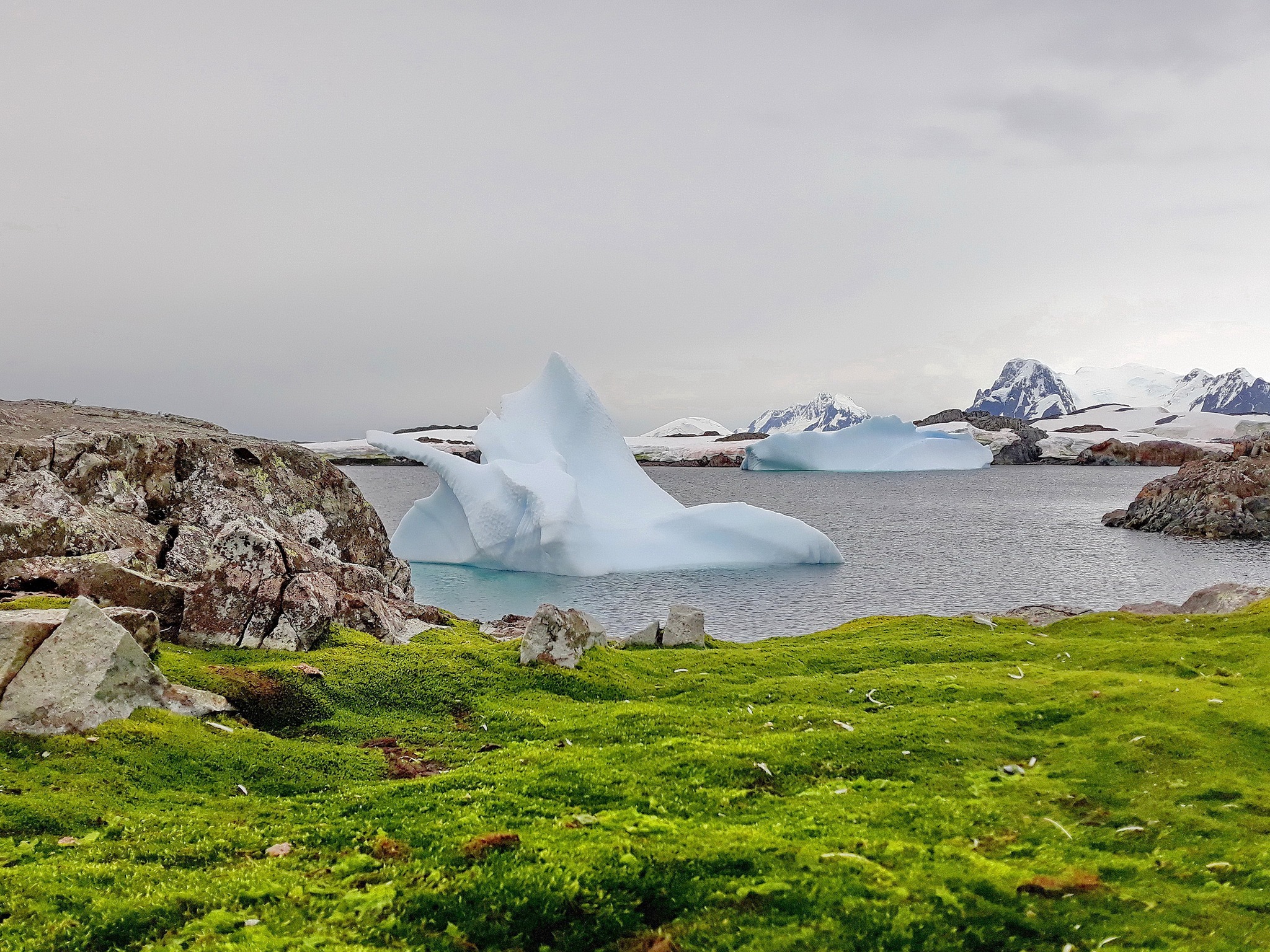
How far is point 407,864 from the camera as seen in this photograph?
25.5 feet

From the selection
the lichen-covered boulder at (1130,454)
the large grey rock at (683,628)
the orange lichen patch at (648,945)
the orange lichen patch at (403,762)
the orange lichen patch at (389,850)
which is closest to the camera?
the orange lichen patch at (648,945)

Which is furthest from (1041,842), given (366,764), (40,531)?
(40,531)

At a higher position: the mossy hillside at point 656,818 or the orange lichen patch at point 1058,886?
the orange lichen patch at point 1058,886

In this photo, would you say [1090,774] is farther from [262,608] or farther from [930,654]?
[262,608]

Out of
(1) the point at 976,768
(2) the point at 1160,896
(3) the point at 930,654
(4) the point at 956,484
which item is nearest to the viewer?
(2) the point at 1160,896

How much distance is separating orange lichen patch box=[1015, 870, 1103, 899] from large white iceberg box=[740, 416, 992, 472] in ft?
411

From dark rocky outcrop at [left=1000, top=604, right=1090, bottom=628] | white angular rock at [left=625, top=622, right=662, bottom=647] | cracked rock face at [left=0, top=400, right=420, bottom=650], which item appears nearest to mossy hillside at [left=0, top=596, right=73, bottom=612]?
cracked rock face at [left=0, top=400, right=420, bottom=650]

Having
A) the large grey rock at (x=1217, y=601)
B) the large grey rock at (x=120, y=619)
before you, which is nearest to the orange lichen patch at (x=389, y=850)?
the large grey rock at (x=120, y=619)

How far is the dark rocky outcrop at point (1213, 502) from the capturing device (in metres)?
63.6

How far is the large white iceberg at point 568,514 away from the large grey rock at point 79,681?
109ft

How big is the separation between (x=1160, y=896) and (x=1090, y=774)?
3627 millimetres

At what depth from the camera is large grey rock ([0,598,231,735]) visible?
399 inches

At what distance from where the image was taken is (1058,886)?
725cm

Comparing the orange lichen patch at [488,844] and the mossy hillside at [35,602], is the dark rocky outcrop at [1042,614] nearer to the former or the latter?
the orange lichen patch at [488,844]
